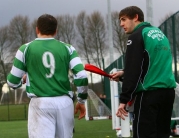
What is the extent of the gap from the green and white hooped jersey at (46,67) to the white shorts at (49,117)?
86 millimetres

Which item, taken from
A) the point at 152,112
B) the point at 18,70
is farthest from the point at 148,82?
the point at 18,70

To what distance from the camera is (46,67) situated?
5.52m

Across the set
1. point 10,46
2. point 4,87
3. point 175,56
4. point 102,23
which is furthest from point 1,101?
point 175,56

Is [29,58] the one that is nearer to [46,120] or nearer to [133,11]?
[46,120]

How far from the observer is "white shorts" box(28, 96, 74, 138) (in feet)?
17.7

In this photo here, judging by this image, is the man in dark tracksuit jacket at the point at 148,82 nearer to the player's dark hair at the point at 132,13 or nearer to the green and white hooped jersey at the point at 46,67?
the player's dark hair at the point at 132,13

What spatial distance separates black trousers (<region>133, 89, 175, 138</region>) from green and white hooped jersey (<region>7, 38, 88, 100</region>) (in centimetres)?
88

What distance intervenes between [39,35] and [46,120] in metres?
0.95

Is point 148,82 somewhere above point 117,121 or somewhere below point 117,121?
above

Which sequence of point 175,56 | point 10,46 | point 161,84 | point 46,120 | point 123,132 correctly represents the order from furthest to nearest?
point 10,46, point 175,56, point 123,132, point 46,120, point 161,84

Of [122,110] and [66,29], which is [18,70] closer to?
[122,110]

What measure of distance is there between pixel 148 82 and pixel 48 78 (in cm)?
114

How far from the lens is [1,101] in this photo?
53.6m

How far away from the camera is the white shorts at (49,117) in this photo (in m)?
5.41
